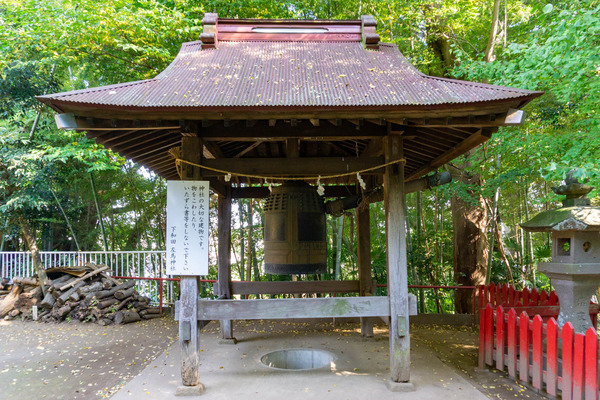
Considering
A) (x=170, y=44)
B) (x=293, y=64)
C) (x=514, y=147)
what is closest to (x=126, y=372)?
(x=293, y=64)

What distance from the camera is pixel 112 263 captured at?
405 inches

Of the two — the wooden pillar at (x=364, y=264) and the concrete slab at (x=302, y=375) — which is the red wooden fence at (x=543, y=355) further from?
the wooden pillar at (x=364, y=264)

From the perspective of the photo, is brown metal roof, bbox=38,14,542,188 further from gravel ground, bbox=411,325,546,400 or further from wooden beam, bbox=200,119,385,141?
gravel ground, bbox=411,325,546,400

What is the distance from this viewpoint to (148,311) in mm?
8797

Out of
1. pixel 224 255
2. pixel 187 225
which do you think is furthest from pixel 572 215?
pixel 224 255

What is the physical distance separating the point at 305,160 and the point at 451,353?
12.9 feet

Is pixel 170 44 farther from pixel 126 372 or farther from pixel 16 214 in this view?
pixel 126 372

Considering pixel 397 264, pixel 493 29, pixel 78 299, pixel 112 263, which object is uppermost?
pixel 493 29

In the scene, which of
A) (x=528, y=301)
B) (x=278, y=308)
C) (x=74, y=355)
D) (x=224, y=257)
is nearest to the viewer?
(x=278, y=308)

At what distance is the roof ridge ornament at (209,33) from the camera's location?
220 inches

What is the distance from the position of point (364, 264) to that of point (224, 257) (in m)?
2.43

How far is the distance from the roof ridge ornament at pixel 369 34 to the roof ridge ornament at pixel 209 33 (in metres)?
2.24

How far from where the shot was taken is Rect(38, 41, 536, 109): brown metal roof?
143 inches

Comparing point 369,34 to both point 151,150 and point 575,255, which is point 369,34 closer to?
point 151,150
